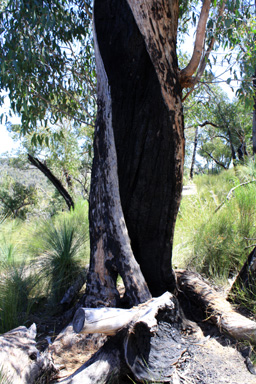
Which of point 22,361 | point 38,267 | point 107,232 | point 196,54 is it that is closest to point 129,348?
point 22,361

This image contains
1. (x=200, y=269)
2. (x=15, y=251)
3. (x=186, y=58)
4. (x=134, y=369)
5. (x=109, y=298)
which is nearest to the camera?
(x=134, y=369)

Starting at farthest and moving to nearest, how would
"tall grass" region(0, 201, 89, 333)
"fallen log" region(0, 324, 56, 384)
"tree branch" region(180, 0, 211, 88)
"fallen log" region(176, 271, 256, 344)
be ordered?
"tall grass" region(0, 201, 89, 333)
"tree branch" region(180, 0, 211, 88)
"fallen log" region(176, 271, 256, 344)
"fallen log" region(0, 324, 56, 384)

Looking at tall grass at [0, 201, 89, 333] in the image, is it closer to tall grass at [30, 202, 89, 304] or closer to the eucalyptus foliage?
tall grass at [30, 202, 89, 304]

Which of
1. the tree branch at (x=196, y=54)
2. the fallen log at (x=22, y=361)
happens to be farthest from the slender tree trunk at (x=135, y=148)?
the fallen log at (x=22, y=361)

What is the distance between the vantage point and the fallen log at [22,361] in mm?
2374

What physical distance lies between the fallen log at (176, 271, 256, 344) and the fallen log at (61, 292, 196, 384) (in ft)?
1.52

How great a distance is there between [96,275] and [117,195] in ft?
Answer: 2.60

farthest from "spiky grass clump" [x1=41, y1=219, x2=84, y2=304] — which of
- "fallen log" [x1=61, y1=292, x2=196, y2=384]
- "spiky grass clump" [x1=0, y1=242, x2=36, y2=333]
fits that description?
"fallen log" [x1=61, y1=292, x2=196, y2=384]

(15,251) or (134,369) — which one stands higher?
(15,251)

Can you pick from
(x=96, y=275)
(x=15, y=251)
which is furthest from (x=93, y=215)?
(x=15, y=251)

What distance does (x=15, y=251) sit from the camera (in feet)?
16.7

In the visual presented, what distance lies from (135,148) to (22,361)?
202 centimetres

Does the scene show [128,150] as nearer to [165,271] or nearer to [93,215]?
[93,215]

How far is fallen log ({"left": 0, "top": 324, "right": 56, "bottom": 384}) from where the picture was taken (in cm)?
237
